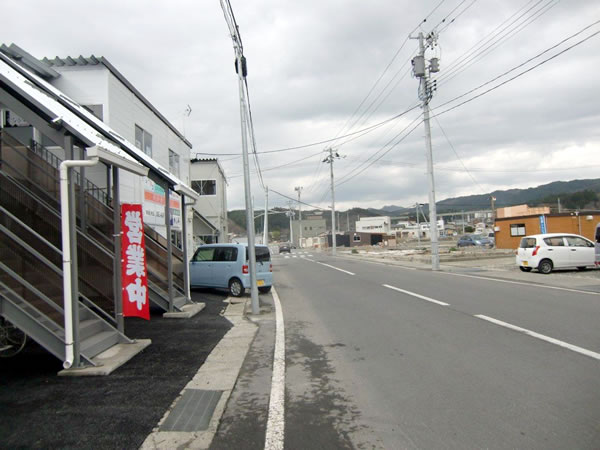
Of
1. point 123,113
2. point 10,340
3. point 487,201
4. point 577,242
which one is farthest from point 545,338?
point 487,201

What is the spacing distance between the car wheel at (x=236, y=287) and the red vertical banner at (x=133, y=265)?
615 cm

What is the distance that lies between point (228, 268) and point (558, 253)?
44.5 ft

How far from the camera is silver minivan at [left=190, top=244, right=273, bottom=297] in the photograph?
46.0 feet

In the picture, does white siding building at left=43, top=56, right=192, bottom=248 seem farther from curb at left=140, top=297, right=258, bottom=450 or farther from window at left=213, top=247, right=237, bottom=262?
curb at left=140, top=297, right=258, bottom=450

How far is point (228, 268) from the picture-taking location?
1420 centimetres

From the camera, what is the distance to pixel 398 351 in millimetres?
6680

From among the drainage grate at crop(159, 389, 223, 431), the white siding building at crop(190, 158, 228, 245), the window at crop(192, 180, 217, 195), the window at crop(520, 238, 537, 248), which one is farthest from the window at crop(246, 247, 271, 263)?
the window at crop(192, 180, 217, 195)

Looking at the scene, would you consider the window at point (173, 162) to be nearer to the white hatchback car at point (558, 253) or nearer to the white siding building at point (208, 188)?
the white siding building at point (208, 188)

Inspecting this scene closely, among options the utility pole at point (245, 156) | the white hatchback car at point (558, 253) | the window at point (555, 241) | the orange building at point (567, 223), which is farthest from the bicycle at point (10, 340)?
the orange building at point (567, 223)

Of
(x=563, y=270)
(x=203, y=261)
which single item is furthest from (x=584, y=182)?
(x=203, y=261)

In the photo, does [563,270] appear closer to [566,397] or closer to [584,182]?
[566,397]

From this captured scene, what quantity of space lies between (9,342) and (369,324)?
20.8 feet

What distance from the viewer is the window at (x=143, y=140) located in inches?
652

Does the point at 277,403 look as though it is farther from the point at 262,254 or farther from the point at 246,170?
the point at 262,254
